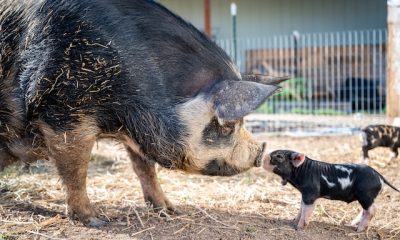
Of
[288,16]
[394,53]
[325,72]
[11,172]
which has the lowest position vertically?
[11,172]

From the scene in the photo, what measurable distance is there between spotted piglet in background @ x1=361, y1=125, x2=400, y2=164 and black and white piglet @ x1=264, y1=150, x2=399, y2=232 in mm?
2839

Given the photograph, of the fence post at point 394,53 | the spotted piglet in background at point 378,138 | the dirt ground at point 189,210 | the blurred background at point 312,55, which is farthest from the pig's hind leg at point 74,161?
the fence post at point 394,53

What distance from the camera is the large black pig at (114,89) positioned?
4367mm

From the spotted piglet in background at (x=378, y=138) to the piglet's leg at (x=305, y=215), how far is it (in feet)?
10.1

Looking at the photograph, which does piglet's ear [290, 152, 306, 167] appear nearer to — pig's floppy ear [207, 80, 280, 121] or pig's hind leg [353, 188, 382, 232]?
pig's hind leg [353, 188, 382, 232]

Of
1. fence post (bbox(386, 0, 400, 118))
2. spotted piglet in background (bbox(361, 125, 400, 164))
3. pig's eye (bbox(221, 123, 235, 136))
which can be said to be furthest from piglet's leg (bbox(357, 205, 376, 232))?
fence post (bbox(386, 0, 400, 118))

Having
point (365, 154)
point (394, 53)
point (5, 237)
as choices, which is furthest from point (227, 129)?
point (394, 53)

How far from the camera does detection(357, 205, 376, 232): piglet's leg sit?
4.52m

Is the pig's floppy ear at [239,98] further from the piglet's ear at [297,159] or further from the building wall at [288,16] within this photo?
the building wall at [288,16]

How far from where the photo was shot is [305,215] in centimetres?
456

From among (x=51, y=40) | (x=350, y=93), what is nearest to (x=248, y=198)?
(x=51, y=40)

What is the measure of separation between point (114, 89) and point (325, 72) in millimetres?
10814

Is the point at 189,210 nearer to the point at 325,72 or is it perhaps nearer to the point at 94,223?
the point at 94,223

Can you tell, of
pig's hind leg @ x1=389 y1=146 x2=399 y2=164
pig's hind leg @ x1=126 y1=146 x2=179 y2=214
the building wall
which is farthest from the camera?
the building wall
